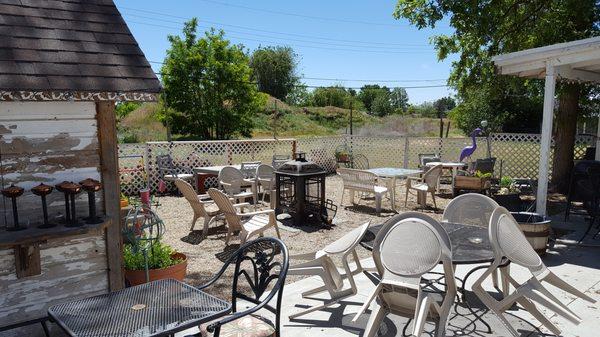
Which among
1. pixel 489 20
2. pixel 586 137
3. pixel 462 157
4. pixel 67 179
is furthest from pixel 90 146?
pixel 586 137

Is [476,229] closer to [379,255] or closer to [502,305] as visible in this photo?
[502,305]

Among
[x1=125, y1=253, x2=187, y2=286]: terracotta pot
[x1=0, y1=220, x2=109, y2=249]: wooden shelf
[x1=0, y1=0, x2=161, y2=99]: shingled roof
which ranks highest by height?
[x1=0, y1=0, x2=161, y2=99]: shingled roof

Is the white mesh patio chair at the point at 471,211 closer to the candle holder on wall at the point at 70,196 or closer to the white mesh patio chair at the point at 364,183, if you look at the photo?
the candle holder on wall at the point at 70,196

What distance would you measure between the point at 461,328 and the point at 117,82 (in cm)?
293

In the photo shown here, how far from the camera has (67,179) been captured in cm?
290

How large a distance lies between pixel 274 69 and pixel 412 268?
125ft

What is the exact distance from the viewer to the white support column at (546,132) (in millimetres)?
5430

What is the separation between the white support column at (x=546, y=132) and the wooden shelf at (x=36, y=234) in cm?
519

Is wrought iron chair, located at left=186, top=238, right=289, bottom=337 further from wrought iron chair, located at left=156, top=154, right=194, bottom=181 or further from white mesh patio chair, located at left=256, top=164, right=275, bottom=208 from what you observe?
wrought iron chair, located at left=156, top=154, right=194, bottom=181

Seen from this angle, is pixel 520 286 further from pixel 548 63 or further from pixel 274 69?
pixel 274 69

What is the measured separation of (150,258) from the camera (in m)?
3.75

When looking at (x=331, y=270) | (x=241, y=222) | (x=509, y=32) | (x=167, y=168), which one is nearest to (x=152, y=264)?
(x=331, y=270)

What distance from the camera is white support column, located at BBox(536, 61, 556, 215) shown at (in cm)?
543

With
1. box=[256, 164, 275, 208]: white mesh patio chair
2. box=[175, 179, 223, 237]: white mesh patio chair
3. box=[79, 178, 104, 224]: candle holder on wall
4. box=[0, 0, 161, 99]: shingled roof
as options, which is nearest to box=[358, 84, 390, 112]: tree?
box=[256, 164, 275, 208]: white mesh patio chair
